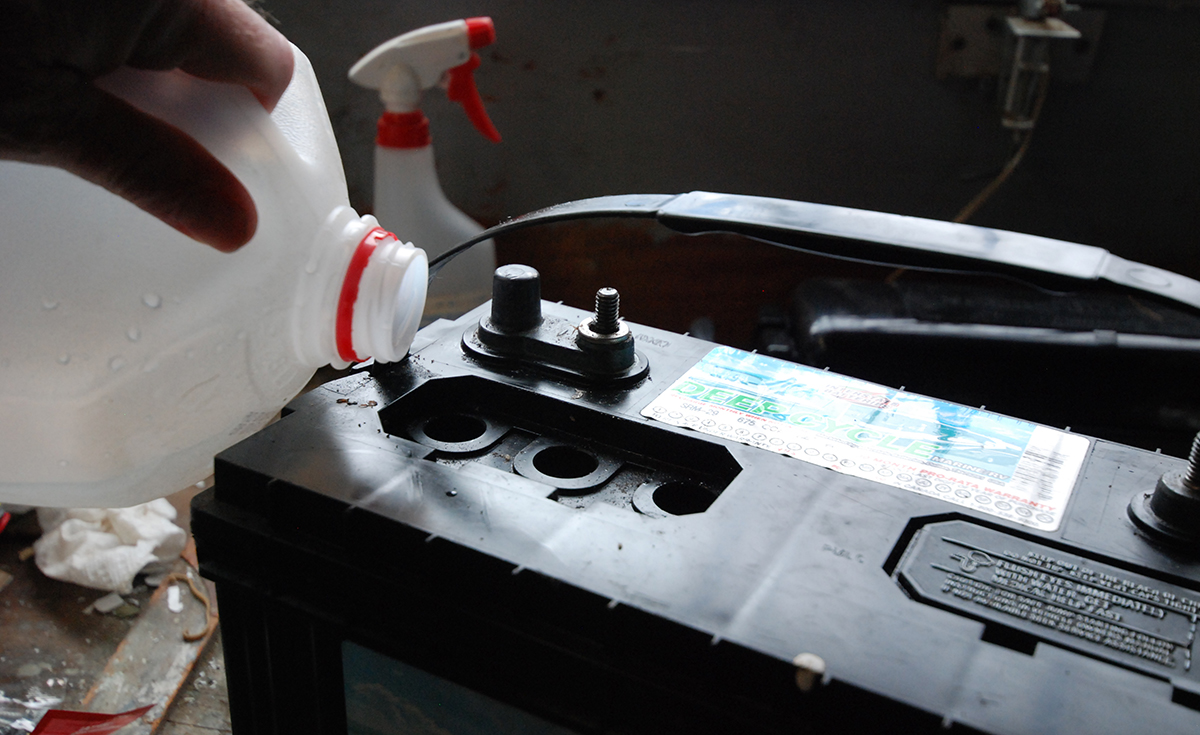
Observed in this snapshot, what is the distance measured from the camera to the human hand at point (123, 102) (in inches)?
14.8

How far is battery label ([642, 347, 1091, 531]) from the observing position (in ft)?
1.69

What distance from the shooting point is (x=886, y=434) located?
0.56 m

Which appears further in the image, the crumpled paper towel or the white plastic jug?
the crumpled paper towel

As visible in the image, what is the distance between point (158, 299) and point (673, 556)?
334 mm

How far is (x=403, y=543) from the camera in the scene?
0.46m

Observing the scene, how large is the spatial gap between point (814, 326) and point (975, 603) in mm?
499

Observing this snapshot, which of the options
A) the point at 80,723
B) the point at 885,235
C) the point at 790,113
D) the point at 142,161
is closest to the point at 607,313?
the point at 885,235

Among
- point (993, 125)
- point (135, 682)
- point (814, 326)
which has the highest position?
point (993, 125)

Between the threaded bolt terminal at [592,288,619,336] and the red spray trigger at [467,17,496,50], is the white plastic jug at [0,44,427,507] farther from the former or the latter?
the red spray trigger at [467,17,496,50]

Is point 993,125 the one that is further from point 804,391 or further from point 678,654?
point 678,654

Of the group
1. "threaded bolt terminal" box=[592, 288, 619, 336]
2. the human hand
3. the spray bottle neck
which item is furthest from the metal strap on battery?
the spray bottle neck

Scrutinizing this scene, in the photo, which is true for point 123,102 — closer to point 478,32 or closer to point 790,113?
point 478,32

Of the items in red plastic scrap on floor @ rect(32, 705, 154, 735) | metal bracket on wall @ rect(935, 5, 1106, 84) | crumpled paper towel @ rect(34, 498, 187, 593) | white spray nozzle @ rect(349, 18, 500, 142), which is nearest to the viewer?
red plastic scrap on floor @ rect(32, 705, 154, 735)

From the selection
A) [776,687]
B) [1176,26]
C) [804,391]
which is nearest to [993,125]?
[1176,26]
